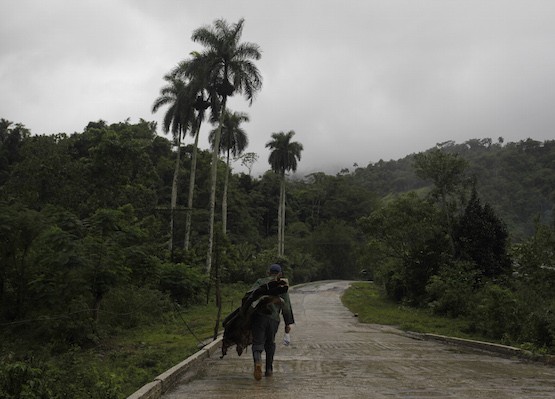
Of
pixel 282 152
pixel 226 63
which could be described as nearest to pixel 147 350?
pixel 226 63

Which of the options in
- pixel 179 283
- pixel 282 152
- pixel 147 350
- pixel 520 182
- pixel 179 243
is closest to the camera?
pixel 147 350

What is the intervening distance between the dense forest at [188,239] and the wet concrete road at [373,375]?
2.06 meters

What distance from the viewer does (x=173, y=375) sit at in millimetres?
8219

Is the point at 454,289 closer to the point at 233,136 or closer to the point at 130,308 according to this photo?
the point at 130,308

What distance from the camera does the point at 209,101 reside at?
3731 centimetres

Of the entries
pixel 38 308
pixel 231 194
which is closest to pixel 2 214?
pixel 38 308

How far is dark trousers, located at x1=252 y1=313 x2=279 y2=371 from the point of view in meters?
8.21

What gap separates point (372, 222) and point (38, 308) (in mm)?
22547

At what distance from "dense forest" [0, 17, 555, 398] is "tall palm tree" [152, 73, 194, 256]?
0.16 meters

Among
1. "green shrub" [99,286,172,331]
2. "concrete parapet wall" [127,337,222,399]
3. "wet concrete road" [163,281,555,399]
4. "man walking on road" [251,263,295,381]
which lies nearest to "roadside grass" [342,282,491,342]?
"wet concrete road" [163,281,555,399]

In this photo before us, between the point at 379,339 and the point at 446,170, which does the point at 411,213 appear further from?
the point at 379,339

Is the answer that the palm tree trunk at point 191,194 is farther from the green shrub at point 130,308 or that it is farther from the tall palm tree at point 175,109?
the green shrub at point 130,308

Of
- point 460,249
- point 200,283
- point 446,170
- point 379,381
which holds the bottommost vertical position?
point 379,381

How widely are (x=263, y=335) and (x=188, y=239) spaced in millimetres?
30688
